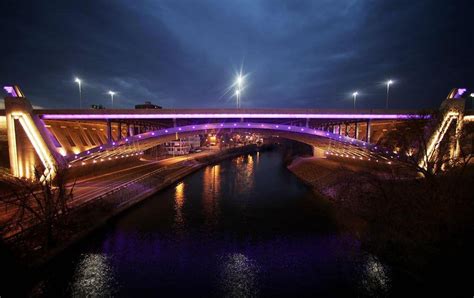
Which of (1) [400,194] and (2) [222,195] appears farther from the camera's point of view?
(2) [222,195]

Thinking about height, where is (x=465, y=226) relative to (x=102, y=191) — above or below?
above

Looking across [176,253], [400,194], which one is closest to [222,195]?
[176,253]

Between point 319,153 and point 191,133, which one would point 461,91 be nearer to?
point 319,153

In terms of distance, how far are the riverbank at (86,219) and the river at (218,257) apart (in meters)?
0.55

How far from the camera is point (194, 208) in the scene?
18500mm

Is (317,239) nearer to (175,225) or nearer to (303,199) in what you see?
(303,199)

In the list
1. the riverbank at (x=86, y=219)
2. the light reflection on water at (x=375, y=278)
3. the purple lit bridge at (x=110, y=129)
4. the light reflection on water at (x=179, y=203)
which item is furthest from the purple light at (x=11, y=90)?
the light reflection on water at (x=375, y=278)

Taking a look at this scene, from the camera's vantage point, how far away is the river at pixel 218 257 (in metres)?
9.25

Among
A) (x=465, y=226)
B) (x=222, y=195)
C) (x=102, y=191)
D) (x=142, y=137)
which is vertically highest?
(x=142, y=137)

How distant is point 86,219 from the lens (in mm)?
13445

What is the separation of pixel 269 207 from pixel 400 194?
10.0 meters

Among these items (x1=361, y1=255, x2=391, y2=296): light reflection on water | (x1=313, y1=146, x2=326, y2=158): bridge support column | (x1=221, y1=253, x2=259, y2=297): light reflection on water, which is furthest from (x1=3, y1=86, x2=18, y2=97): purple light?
(x1=313, y1=146, x2=326, y2=158): bridge support column

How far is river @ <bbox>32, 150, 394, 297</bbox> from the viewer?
925 centimetres

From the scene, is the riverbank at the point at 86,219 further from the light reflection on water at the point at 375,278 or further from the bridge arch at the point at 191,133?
the light reflection on water at the point at 375,278
